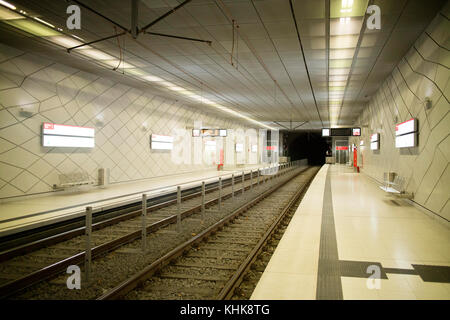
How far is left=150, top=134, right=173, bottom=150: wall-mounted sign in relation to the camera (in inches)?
626

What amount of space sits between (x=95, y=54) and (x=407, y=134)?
31.5ft

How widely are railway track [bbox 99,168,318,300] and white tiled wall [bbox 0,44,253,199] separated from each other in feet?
20.7

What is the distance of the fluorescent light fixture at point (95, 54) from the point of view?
368 inches

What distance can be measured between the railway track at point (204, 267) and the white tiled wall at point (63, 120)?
629 centimetres

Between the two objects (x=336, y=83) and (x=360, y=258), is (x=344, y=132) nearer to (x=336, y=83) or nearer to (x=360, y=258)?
(x=336, y=83)

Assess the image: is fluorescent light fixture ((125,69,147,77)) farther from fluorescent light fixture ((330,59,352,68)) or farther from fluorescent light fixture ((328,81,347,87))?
fluorescent light fixture ((328,81,347,87))

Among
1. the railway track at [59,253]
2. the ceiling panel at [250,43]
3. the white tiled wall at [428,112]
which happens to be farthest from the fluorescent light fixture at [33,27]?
the white tiled wall at [428,112]

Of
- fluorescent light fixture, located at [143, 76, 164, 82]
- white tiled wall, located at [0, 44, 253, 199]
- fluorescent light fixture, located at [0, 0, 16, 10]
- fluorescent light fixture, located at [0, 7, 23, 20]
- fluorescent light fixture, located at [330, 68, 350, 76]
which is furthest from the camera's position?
fluorescent light fixture, located at [143, 76, 164, 82]

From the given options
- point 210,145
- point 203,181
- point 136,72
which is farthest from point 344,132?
point 203,181

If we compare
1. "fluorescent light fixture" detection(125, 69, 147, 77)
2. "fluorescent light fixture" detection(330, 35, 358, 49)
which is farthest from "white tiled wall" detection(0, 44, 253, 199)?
"fluorescent light fixture" detection(330, 35, 358, 49)

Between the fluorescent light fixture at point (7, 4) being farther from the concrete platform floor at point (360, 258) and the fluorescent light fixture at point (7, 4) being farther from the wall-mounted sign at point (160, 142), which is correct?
the wall-mounted sign at point (160, 142)

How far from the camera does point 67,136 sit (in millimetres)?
10523

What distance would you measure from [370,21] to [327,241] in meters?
4.97
